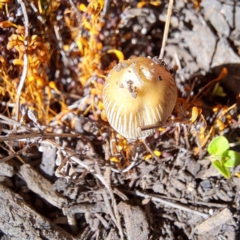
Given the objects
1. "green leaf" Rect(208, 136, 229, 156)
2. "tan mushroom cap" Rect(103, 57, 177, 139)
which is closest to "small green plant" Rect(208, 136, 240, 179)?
"green leaf" Rect(208, 136, 229, 156)

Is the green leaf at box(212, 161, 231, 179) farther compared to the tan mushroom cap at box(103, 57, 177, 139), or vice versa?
the green leaf at box(212, 161, 231, 179)

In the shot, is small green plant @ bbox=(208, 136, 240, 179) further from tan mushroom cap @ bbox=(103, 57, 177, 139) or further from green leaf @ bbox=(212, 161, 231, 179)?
tan mushroom cap @ bbox=(103, 57, 177, 139)

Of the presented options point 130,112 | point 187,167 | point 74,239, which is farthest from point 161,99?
point 74,239

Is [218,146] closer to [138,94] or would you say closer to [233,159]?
[233,159]

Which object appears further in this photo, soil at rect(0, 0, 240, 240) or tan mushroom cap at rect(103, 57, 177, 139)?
soil at rect(0, 0, 240, 240)

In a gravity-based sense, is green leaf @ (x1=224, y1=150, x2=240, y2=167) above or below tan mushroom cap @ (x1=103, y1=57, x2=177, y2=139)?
below

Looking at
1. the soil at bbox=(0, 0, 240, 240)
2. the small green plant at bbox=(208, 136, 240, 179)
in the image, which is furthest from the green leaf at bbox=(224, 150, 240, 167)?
the soil at bbox=(0, 0, 240, 240)

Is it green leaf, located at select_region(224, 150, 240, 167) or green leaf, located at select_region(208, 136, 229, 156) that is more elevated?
green leaf, located at select_region(208, 136, 229, 156)

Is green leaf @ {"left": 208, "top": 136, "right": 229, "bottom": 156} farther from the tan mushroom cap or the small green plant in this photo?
the tan mushroom cap
